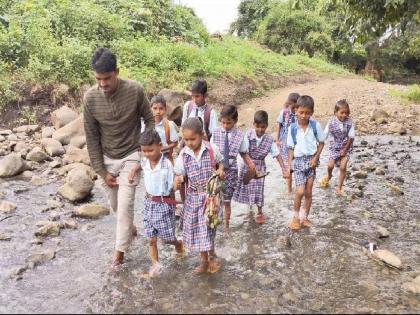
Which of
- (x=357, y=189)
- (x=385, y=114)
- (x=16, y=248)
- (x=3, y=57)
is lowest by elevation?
(x=16, y=248)

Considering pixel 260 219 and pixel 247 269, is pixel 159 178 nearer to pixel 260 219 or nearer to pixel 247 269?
pixel 247 269

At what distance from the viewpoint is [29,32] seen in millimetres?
11719

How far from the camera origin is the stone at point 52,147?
9.09m

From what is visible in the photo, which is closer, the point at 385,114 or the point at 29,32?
the point at 29,32

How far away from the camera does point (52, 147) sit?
360 inches

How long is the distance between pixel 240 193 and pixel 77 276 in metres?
2.50

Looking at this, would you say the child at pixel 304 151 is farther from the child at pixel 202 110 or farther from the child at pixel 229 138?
the child at pixel 202 110

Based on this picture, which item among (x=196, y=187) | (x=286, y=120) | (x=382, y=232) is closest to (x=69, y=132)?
(x=286, y=120)

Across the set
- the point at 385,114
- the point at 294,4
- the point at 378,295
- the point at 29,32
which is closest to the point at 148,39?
the point at 29,32

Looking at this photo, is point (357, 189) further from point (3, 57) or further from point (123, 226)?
point (3, 57)

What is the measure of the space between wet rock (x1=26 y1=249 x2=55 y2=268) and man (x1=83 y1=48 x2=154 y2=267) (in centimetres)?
83

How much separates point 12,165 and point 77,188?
1779 mm

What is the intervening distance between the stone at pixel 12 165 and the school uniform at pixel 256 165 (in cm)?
419

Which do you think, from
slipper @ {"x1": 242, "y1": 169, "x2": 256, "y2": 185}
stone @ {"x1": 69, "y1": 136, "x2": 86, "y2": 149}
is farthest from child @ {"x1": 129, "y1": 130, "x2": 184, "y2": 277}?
stone @ {"x1": 69, "y1": 136, "x2": 86, "y2": 149}
